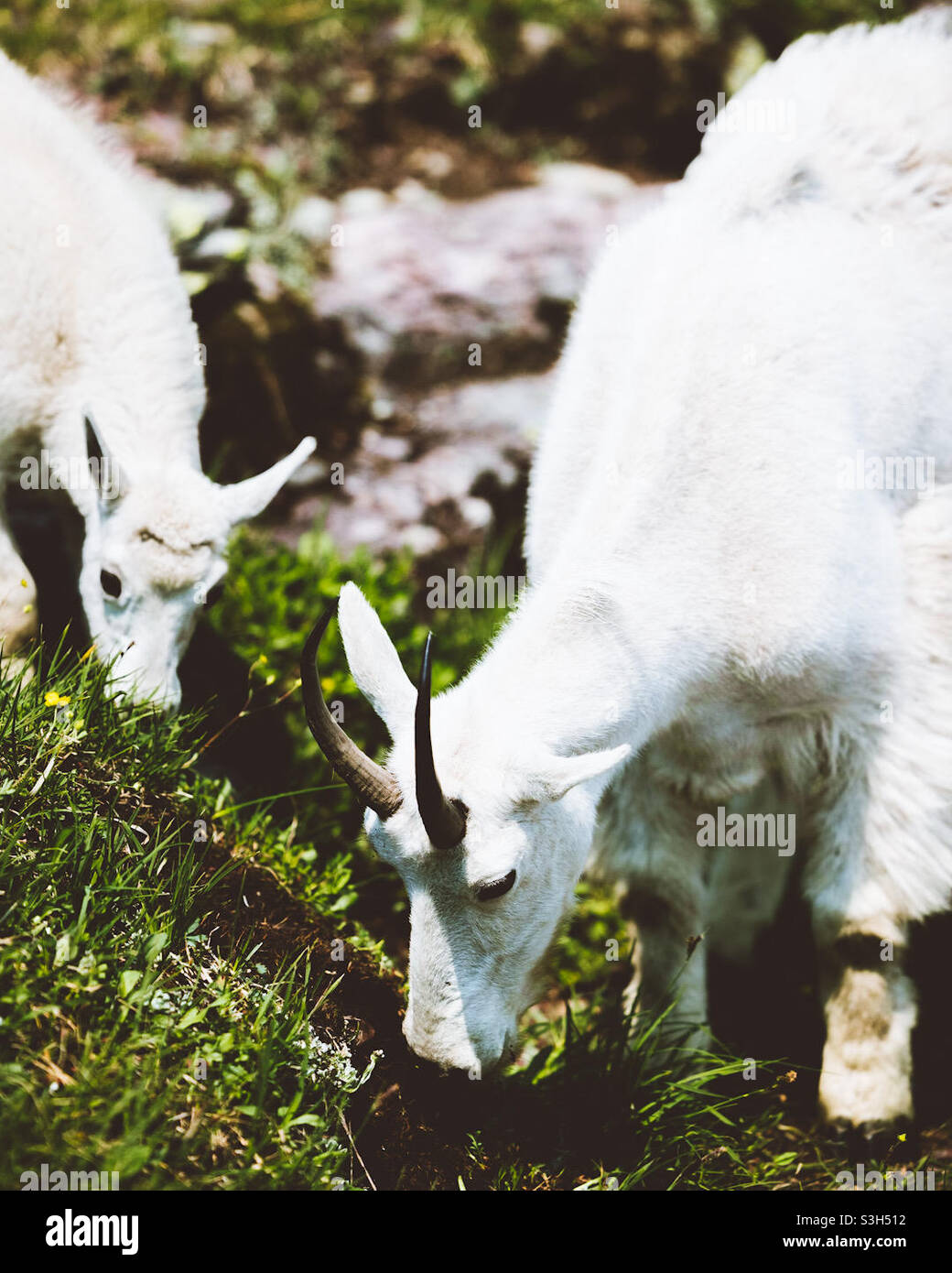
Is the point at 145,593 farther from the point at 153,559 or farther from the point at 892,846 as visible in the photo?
the point at 892,846

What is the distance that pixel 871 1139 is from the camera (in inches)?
172

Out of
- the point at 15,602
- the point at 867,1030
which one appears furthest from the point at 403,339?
the point at 867,1030

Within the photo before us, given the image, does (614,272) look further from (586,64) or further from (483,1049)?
(586,64)

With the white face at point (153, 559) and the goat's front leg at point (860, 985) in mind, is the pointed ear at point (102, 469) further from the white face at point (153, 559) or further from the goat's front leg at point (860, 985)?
the goat's front leg at point (860, 985)

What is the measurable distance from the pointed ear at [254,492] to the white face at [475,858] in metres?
1.31

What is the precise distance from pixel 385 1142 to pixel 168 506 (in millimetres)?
2605

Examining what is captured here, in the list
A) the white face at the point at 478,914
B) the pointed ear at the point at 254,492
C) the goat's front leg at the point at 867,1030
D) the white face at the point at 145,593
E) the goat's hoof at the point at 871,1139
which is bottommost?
the goat's hoof at the point at 871,1139

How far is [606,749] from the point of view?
377cm

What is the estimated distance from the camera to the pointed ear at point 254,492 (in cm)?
486

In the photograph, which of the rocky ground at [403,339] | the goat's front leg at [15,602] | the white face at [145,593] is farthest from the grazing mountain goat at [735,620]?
the rocky ground at [403,339]

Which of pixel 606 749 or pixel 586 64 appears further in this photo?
pixel 586 64

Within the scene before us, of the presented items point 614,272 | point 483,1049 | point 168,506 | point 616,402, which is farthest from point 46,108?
point 483,1049

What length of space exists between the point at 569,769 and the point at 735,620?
99 centimetres
